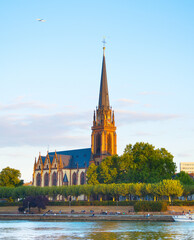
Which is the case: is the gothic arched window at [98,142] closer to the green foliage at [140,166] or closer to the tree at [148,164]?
the green foliage at [140,166]

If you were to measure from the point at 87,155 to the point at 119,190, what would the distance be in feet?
138

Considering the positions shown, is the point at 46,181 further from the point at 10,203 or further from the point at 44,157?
the point at 10,203

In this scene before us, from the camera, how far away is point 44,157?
164 metres

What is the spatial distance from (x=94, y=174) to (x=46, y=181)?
1418 inches

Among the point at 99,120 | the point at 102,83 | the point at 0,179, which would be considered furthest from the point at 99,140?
the point at 0,179

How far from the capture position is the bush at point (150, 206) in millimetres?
99625

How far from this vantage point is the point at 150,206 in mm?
100375

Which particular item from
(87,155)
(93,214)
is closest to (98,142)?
(87,155)

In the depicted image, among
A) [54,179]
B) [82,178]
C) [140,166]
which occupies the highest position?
[140,166]

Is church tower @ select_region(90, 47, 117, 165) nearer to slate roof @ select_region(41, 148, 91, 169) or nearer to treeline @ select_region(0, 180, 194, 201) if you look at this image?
slate roof @ select_region(41, 148, 91, 169)

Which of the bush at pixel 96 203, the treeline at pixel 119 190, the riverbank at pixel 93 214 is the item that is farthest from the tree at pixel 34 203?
the treeline at pixel 119 190

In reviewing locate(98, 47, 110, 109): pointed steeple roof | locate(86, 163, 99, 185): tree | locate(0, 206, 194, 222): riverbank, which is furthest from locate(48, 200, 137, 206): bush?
locate(98, 47, 110, 109): pointed steeple roof

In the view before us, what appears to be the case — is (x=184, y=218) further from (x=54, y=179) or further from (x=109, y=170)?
(x=54, y=179)

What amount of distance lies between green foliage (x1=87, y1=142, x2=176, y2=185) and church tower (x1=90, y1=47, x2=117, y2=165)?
66.6 ft
